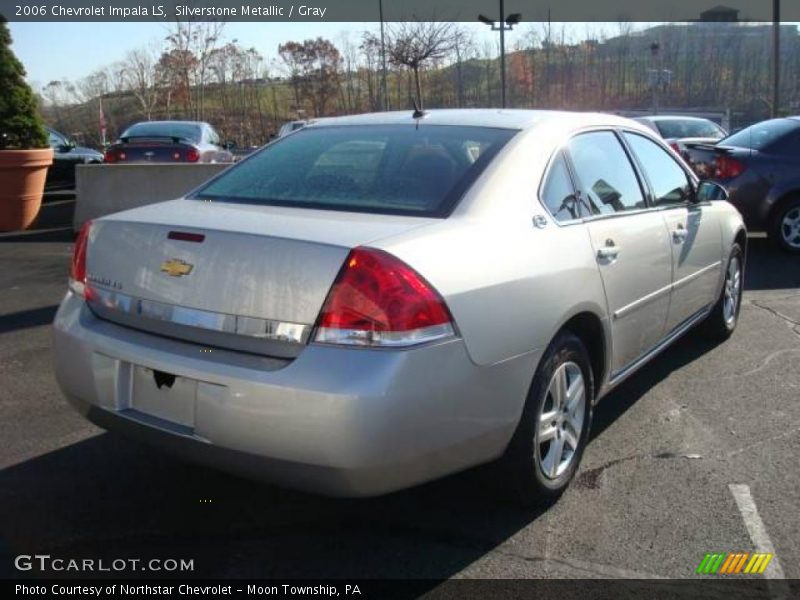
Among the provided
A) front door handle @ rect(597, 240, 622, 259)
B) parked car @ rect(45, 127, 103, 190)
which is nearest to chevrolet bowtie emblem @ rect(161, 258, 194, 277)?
front door handle @ rect(597, 240, 622, 259)

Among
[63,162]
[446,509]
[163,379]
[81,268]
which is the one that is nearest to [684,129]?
[63,162]

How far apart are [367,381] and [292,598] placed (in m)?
0.79

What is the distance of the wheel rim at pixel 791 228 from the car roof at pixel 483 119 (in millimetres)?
5718

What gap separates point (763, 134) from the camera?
9.41 m

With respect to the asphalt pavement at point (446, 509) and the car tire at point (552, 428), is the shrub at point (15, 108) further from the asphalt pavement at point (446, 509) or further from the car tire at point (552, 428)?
the car tire at point (552, 428)

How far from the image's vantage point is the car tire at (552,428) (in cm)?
312

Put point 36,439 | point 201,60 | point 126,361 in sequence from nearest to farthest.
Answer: point 126,361, point 36,439, point 201,60

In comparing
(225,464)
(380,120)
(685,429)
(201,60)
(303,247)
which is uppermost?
(201,60)

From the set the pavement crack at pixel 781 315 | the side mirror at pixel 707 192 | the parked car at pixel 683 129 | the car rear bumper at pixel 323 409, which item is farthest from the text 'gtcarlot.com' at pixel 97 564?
the parked car at pixel 683 129

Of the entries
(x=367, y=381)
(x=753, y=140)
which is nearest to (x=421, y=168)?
(x=367, y=381)

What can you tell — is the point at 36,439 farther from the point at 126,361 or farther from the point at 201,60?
the point at 201,60

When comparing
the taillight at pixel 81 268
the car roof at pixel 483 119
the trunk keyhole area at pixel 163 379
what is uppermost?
the car roof at pixel 483 119

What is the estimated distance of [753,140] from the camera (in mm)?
9398

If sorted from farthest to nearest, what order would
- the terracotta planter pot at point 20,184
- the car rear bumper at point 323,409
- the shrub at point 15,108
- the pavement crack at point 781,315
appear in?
the shrub at point 15,108
the terracotta planter pot at point 20,184
the pavement crack at point 781,315
the car rear bumper at point 323,409
